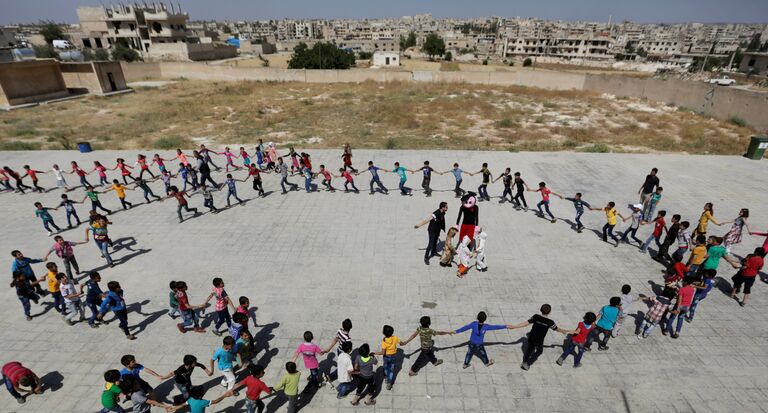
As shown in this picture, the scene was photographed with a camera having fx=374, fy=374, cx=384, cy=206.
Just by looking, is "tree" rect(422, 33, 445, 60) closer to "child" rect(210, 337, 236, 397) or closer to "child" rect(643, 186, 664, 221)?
"child" rect(643, 186, 664, 221)

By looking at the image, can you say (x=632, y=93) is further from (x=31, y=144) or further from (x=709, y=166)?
(x=31, y=144)

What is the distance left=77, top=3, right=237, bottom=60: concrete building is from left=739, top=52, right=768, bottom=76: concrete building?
375ft

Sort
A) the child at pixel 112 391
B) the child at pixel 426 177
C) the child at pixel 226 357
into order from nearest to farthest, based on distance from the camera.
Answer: the child at pixel 112 391, the child at pixel 226 357, the child at pixel 426 177

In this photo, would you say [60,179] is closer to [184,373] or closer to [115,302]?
[115,302]

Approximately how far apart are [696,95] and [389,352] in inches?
1434

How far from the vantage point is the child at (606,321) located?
6750 millimetres

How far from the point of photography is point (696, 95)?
98.6 feet

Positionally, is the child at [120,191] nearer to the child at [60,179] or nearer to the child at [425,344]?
the child at [60,179]

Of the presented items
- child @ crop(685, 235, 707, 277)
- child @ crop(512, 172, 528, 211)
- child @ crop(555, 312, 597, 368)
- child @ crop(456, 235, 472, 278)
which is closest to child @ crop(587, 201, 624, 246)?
child @ crop(685, 235, 707, 277)

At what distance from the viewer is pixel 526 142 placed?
2283 centimetres

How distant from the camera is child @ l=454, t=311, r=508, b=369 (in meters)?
6.31

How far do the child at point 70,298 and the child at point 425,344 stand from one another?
685 centimetres

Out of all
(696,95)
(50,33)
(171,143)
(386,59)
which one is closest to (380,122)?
(171,143)

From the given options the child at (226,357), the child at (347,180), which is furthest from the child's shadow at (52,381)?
the child at (347,180)
